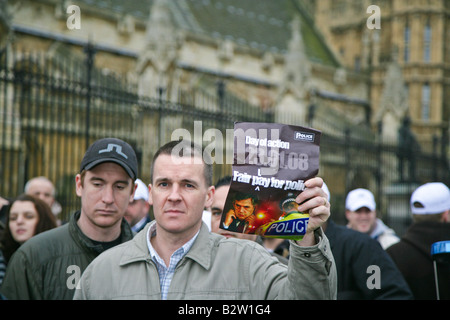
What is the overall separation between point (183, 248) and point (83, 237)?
0.94 metres

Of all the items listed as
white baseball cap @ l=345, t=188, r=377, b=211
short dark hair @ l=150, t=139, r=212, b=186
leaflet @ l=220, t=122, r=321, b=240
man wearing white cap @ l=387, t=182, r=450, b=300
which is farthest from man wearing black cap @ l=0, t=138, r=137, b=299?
white baseball cap @ l=345, t=188, r=377, b=211

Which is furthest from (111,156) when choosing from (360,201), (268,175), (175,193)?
(360,201)

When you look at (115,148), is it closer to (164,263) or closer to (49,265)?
(49,265)

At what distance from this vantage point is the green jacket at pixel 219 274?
231 centimetres

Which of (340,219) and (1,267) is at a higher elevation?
(340,219)

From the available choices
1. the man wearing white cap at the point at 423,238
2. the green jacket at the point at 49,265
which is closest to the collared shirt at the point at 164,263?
the green jacket at the point at 49,265

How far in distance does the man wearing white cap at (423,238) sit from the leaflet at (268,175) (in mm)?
2655

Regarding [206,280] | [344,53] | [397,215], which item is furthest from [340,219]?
[344,53]

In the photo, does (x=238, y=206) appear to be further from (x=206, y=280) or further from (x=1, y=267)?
(x=1, y=267)

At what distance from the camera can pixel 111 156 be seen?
3.25 metres

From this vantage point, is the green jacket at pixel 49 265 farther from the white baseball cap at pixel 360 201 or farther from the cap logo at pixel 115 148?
the white baseball cap at pixel 360 201

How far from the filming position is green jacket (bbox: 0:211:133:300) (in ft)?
10.2

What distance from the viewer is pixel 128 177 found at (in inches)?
133

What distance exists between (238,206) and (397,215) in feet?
41.6
